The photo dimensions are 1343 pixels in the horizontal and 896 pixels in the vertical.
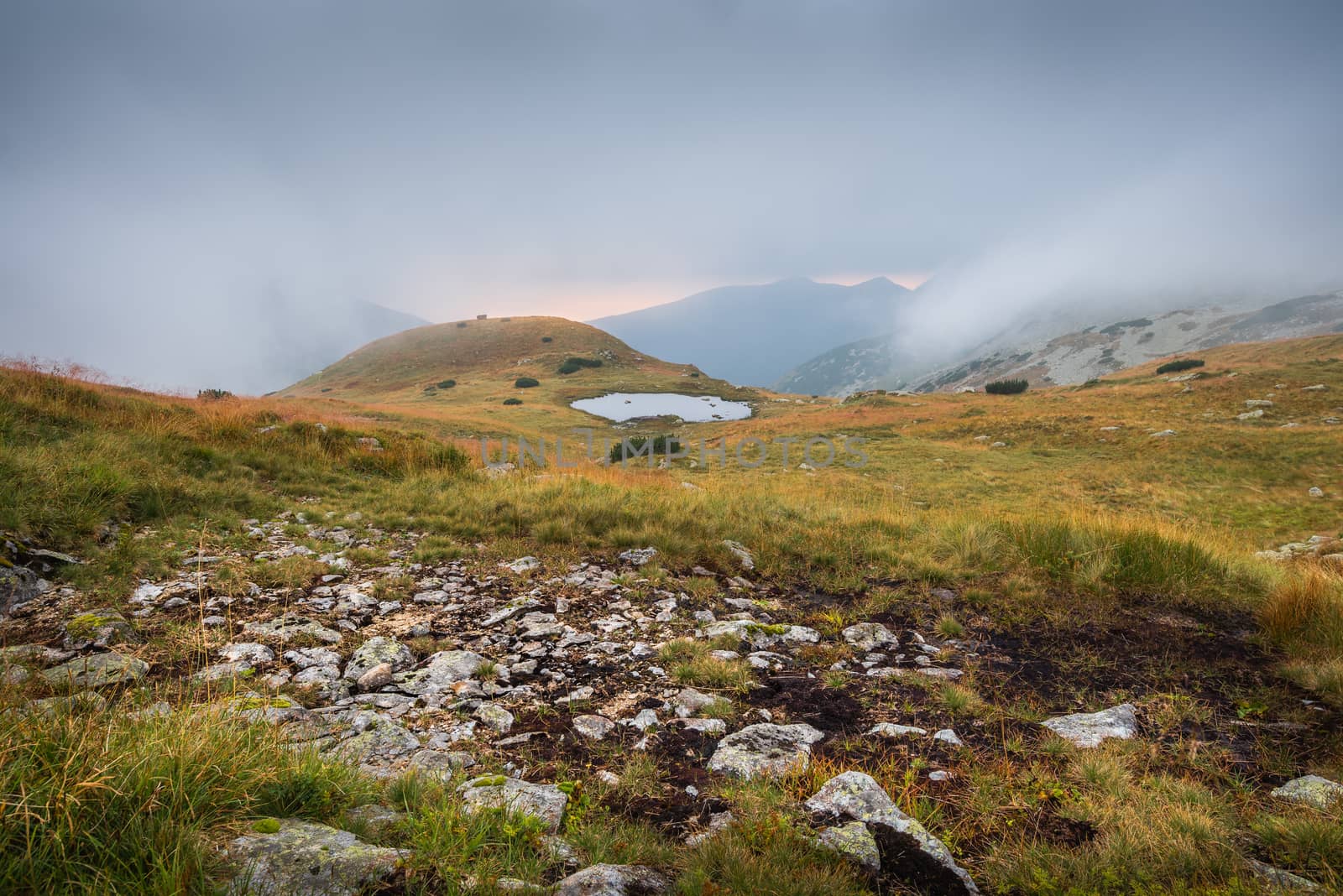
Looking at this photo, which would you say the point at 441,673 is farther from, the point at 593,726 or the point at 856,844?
the point at 856,844

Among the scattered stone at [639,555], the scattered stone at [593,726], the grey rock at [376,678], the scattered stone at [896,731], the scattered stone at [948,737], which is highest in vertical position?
the grey rock at [376,678]

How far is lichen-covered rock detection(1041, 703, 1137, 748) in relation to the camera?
374cm

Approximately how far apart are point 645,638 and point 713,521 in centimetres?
408

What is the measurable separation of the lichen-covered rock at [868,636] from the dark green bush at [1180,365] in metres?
63.7

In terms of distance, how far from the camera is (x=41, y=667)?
371 centimetres

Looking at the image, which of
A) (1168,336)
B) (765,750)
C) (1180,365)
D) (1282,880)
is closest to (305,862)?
(765,750)

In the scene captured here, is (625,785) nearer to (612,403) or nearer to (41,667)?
(41,667)

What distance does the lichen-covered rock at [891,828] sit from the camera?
260cm

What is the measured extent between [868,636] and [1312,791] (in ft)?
10.2

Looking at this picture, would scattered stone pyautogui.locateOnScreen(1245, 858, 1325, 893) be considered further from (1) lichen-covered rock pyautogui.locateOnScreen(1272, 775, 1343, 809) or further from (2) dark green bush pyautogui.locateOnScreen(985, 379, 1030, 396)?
(2) dark green bush pyautogui.locateOnScreen(985, 379, 1030, 396)

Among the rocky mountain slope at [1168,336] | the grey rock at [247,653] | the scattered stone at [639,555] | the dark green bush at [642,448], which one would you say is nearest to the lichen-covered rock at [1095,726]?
the scattered stone at [639,555]

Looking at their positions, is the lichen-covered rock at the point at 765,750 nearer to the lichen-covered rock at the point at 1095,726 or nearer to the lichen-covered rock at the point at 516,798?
the lichen-covered rock at the point at 516,798

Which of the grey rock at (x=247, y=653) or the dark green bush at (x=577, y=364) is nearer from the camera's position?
the grey rock at (x=247, y=653)

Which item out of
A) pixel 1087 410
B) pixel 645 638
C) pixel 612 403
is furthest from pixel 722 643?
pixel 612 403
